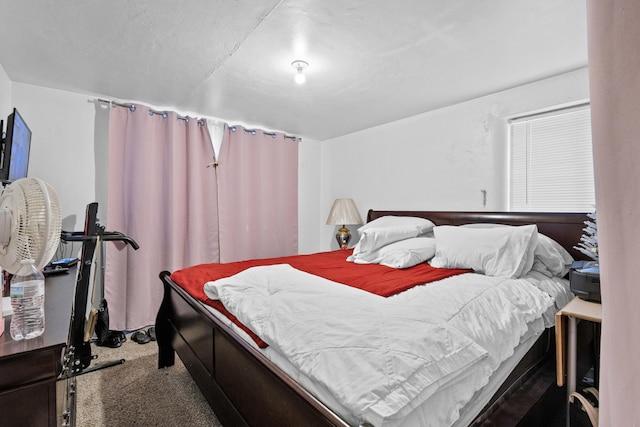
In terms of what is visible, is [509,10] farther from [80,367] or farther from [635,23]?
[80,367]

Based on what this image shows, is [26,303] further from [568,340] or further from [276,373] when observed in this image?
[568,340]

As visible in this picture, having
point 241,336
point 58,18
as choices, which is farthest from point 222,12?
point 241,336

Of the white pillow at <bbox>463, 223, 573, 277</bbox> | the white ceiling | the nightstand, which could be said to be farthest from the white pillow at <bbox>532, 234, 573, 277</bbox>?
the white ceiling

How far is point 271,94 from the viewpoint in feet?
8.81

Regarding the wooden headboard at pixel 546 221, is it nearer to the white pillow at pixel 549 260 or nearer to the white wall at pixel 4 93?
the white pillow at pixel 549 260

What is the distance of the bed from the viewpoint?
2.82 ft

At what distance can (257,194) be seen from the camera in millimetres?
3660

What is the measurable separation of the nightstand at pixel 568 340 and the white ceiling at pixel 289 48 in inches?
60.5

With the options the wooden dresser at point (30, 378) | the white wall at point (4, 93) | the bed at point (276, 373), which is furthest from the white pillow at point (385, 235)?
the white wall at point (4, 93)

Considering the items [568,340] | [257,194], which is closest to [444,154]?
[568,340]

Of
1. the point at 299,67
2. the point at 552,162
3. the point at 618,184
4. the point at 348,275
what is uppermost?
the point at 299,67

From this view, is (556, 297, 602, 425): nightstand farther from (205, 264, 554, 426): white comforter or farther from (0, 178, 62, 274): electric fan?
(0, 178, 62, 274): electric fan

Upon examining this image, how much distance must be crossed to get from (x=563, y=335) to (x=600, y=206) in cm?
134

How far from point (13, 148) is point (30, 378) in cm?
151
